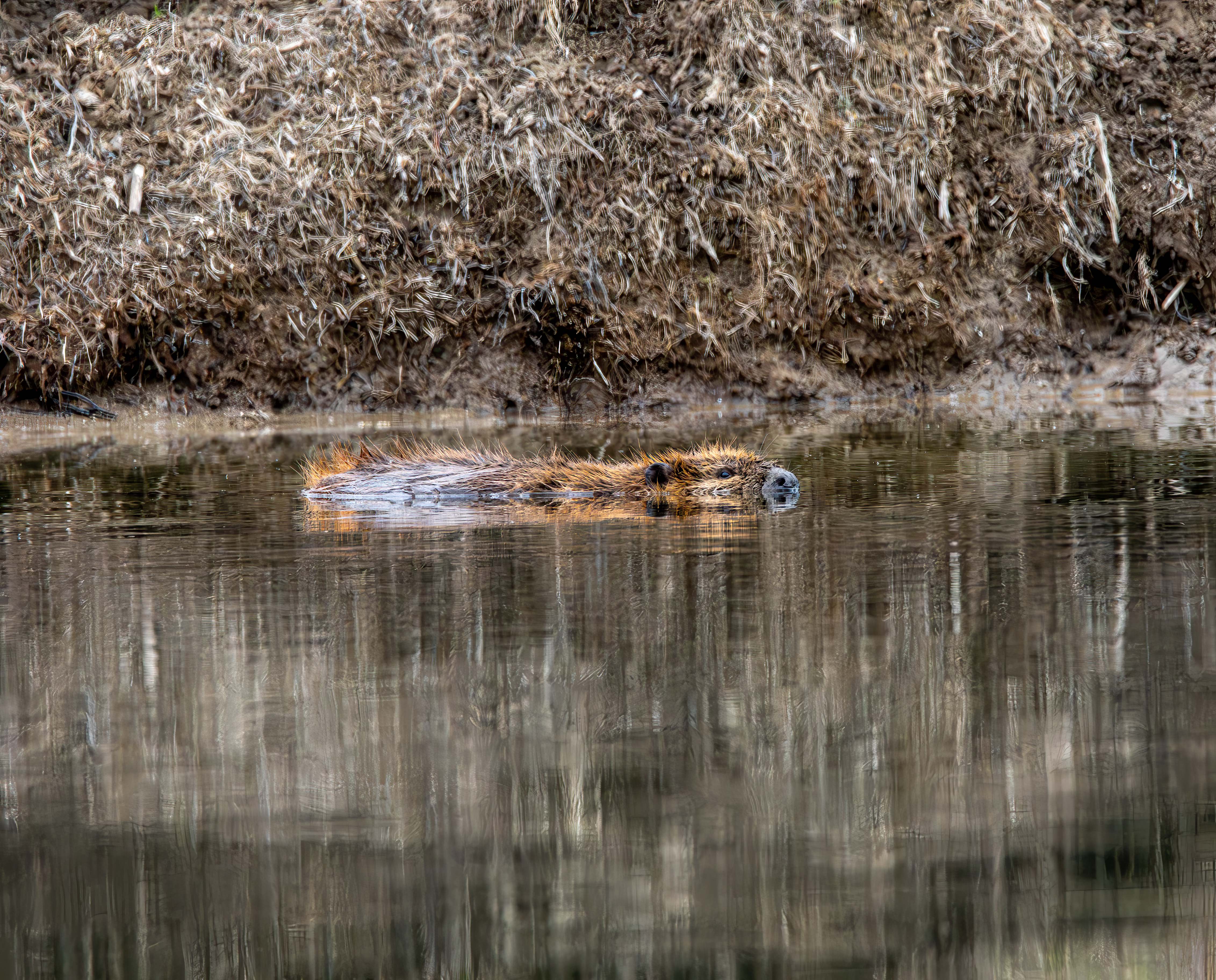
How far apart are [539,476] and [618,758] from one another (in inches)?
190

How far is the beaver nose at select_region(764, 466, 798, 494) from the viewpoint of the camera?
24.4 ft

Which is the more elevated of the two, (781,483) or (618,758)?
(618,758)

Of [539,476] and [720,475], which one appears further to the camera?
[539,476]

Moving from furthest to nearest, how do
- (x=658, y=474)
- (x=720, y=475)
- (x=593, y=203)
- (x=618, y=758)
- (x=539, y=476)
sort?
1. (x=593, y=203)
2. (x=539, y=476)
3. (x=720, y=475)
4. (x=658, y=474)
5. (x=618, y=758)

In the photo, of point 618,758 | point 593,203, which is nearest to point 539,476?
point 618,758

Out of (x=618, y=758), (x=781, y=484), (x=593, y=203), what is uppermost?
(x=593, y=203)

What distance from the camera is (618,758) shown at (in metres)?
3.18

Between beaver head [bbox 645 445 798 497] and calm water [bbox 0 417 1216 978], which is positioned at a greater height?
calm water [bbox 0 417 1216 978]

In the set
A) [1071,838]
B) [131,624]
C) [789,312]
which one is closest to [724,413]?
[789,312]

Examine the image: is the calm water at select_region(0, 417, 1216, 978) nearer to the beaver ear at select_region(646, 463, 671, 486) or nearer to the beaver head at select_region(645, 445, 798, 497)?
the beaver head at select_region(645, 445, 798, 497)

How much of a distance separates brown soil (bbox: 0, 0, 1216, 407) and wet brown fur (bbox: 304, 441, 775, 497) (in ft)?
20.6

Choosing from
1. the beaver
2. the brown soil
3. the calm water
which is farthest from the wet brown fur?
the brown soil

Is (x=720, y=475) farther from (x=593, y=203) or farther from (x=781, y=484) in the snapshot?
(x=593, y=203)

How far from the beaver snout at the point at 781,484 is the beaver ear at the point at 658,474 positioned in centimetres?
54
